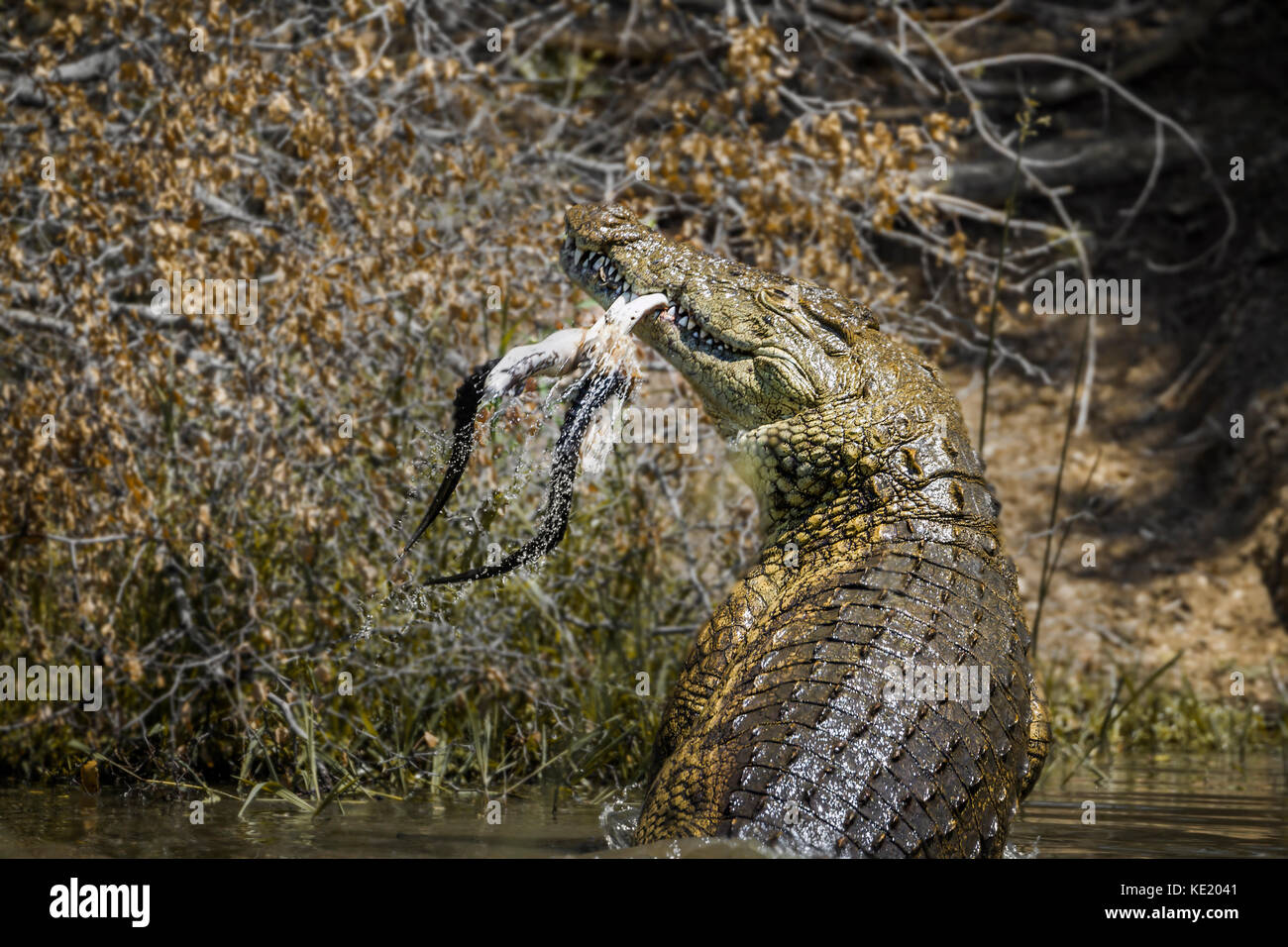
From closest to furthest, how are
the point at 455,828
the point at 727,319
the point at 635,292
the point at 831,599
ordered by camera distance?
the point at 831,599 < the point at 727,319 < the point at 635,292 < the point at 455,828

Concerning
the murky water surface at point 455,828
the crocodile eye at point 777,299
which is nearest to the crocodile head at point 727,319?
the crocodile eye at point 777,299

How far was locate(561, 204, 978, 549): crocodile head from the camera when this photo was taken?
3223 millimetres

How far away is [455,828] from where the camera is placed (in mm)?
3885

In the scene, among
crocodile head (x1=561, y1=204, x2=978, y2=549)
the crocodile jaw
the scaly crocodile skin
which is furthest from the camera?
the crocodile jaw

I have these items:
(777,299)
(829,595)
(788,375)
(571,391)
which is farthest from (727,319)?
(829,595)

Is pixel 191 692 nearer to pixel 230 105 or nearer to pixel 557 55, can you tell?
pixel 230 105

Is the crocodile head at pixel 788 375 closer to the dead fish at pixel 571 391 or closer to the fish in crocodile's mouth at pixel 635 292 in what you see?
the fish in crocodile's mouth at pixel 635 292

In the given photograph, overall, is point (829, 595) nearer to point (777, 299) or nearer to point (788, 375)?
point (788, 375)

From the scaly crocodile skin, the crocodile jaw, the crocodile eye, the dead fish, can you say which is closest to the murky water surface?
the scaly crocodile skin

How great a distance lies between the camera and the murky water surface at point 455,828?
3.50 meters

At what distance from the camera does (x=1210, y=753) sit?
629cm

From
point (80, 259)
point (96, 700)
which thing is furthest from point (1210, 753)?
point (80, 259)

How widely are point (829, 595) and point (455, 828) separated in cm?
149

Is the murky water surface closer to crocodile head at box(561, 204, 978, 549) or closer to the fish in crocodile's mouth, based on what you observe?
crocodile head at box(561, 204, 978, 549)
